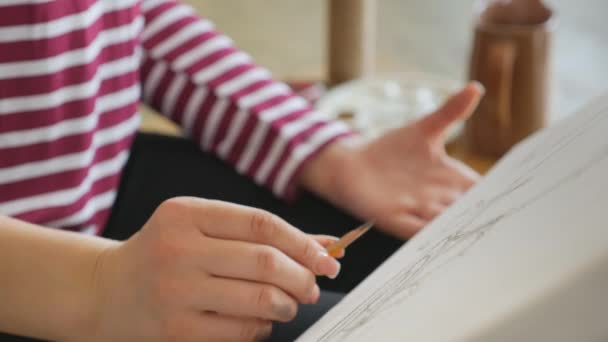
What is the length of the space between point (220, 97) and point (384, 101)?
0.21 metres

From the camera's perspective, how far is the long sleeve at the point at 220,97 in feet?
1.75

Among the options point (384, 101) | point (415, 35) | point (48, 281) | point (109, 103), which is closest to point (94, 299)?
point (48, 281)

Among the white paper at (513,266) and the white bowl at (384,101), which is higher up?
the white paper at (513,266)

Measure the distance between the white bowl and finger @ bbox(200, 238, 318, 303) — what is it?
358 millimetres

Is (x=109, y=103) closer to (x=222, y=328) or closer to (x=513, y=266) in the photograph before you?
(x=222, y=328)

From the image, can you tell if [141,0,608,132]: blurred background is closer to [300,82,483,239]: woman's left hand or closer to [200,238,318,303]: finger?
[300,82,483,239]: woman's left hand

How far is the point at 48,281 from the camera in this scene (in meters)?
0.35

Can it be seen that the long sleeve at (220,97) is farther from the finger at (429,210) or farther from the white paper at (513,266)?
the white paper at (513,266)

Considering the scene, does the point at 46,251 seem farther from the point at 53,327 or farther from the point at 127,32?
the point at 127,32

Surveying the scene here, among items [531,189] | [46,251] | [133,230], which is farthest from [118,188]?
[531,189]

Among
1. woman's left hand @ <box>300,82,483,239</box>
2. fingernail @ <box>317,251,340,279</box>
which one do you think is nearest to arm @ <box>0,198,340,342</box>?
fingernail @ <box>317,251,340,279</box>

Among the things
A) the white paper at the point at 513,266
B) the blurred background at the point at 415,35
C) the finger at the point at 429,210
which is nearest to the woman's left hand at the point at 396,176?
the finger at the point at 429,210

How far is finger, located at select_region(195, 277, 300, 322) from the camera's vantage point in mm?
311

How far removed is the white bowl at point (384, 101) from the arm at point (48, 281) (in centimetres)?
35
